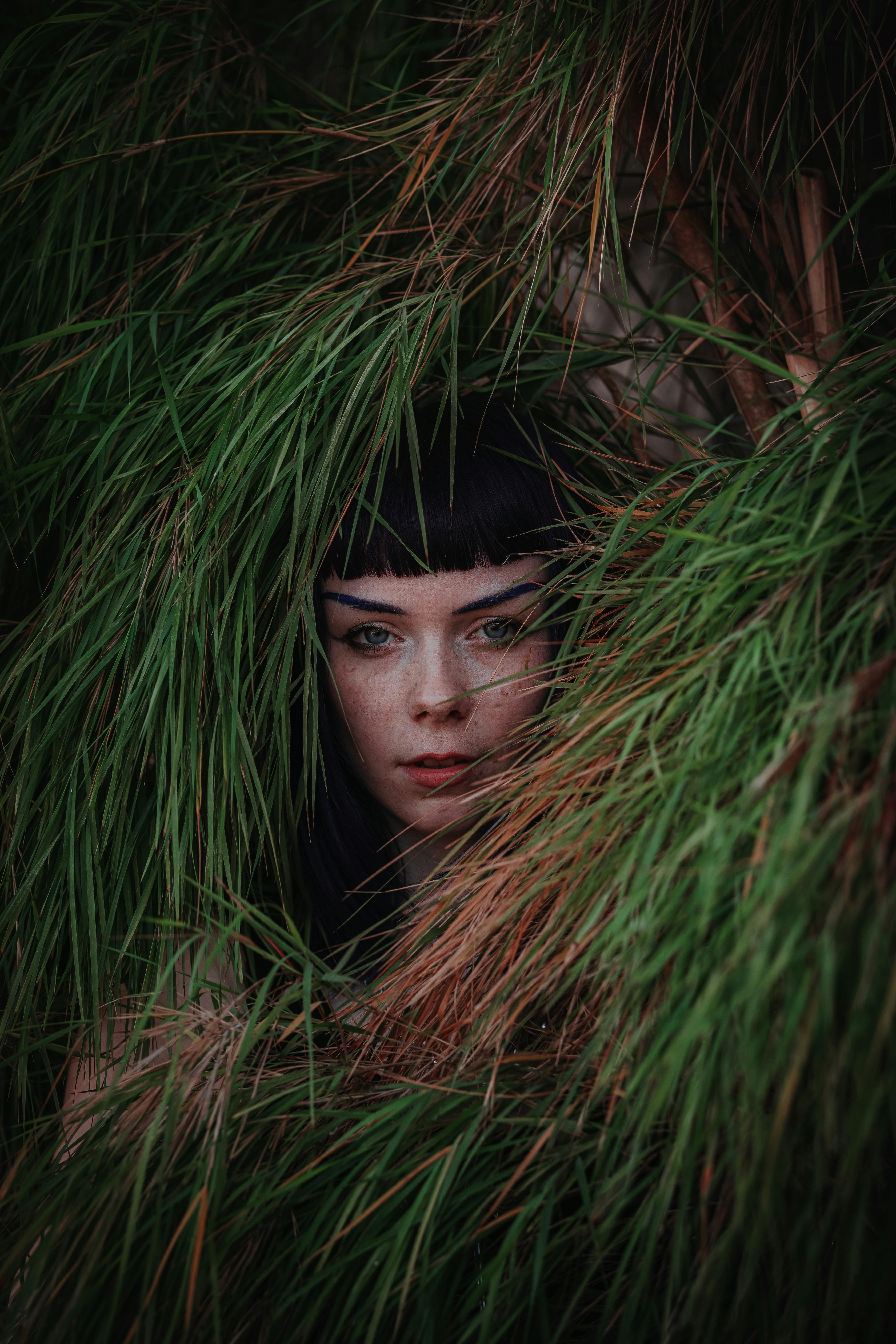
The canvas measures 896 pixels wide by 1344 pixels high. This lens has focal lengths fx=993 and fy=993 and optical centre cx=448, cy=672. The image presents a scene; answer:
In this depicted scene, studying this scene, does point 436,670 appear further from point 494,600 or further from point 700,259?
point 700,259

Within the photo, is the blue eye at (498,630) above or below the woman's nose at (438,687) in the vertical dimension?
above

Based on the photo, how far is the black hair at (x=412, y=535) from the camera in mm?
832

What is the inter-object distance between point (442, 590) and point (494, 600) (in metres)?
0.04

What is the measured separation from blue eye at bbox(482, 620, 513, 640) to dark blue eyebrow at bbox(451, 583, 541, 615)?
19mm

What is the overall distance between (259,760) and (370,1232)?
15.5 inches

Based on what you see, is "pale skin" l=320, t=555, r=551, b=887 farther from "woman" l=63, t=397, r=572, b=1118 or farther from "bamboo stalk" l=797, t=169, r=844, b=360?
"bamboo stalk" l=797, t=169, r=844, b=360

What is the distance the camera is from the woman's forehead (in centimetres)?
83

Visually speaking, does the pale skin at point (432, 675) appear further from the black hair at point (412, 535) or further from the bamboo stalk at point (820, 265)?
the bamboo stalk at point (820, 265)

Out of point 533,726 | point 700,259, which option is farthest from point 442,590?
point 700,259

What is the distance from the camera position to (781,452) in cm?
67

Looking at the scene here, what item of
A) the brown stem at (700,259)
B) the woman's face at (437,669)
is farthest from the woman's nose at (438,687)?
the brown stem at (700,259)

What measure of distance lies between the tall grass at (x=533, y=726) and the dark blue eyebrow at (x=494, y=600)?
52 millimetres

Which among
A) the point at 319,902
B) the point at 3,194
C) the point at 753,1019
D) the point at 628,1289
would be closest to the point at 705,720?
the point at 753,1019

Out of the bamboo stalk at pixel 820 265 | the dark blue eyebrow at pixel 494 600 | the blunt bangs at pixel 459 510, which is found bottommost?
the dark blue eyebrow at pixel 494 600
